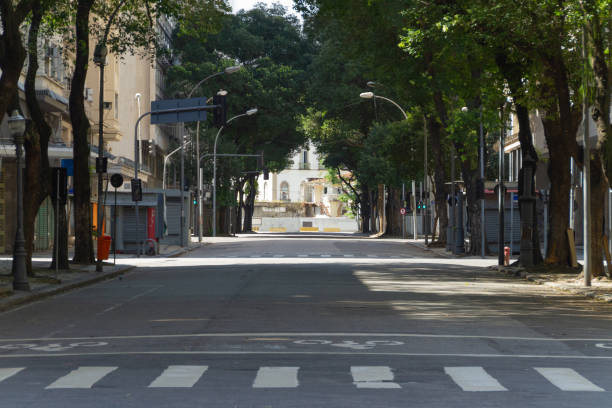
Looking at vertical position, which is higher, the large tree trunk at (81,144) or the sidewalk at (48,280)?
the large tree trunk at (81,144)

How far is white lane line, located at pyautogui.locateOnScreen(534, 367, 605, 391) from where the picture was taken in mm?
9531

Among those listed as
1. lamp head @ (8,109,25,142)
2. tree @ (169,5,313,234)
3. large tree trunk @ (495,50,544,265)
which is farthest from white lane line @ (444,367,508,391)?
tree @ (169,5,313,234)

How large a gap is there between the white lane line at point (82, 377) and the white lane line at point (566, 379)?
398cm

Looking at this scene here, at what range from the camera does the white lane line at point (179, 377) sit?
31.4 ft

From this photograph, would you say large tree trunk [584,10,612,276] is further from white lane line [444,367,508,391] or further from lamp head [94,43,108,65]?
white lane line [444,367,508,391]

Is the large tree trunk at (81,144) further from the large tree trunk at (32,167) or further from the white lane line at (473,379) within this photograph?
the white lane line at (473,379)

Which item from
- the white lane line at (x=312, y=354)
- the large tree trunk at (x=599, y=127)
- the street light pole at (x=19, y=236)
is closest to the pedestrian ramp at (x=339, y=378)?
the white lane line at (x=312, y=354)

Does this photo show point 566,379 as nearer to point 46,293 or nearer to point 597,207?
point 46,293

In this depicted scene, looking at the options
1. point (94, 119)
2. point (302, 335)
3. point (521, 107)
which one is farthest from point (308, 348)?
point (94, 119)

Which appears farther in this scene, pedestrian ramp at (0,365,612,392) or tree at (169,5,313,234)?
tree at (169,5,313,234)

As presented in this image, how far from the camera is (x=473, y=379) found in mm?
10039

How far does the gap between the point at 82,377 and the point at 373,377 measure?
2.58 metres

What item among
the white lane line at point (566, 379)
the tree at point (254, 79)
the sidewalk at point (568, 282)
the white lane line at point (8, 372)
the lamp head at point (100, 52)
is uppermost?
the tree at point (254, 79)

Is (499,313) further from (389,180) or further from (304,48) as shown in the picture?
(304,48)
